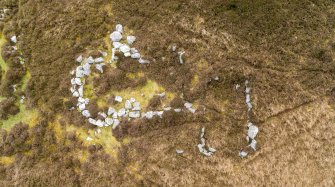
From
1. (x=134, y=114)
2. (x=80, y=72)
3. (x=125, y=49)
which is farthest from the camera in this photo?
(x=80, y=72)

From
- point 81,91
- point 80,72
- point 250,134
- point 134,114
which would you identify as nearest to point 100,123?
point 134,114

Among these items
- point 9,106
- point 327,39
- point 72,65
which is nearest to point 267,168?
point 327,39

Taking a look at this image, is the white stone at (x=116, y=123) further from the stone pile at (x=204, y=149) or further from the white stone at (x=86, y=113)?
the stone pile at (x=204, y=149)

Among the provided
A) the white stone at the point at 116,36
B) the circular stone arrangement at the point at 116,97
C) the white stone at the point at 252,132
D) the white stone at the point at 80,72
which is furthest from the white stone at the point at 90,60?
the white stone at the point at 252,132

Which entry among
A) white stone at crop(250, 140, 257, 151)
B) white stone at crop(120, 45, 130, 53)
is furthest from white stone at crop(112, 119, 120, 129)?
white stone at crop(250, 140, 257, 151)

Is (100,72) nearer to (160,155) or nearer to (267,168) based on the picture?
(160,155)

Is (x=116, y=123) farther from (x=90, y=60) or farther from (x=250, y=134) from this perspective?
(x=250, y=134)
